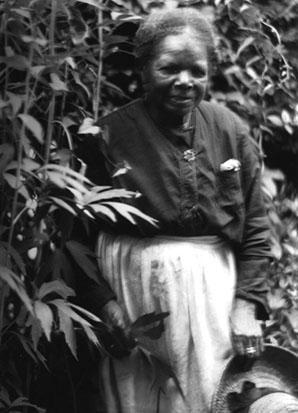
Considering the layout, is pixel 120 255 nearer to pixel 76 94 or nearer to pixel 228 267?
pixel 228 267

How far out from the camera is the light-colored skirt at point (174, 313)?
3018 mm

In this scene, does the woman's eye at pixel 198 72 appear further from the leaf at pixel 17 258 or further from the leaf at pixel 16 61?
the leaf at pixel 17 258

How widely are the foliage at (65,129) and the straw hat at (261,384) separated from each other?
26 cm

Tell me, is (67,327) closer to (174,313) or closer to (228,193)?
(174,313)

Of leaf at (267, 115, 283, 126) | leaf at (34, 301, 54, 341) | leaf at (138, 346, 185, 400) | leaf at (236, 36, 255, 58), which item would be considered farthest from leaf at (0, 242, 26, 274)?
leaf at (267, 115, 283, 126)

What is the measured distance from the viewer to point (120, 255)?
10.1 feet

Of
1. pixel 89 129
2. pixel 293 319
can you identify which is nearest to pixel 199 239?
pixel 89 129

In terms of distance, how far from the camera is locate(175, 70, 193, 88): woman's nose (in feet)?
9.55

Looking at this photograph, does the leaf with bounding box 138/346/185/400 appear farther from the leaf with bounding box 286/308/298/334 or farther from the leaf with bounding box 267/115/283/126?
the leaf with bounding box 267/115/283/126

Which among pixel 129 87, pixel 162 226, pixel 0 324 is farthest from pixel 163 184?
pixel 129 87

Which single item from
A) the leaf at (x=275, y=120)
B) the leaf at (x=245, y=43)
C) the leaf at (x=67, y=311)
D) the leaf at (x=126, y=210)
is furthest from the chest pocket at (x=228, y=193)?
the leaf at (x=275, y=120)

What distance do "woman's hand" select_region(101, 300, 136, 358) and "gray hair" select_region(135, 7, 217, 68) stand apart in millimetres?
696

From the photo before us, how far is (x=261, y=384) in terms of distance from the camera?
10.1ft

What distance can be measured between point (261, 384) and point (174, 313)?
336 millimetres
